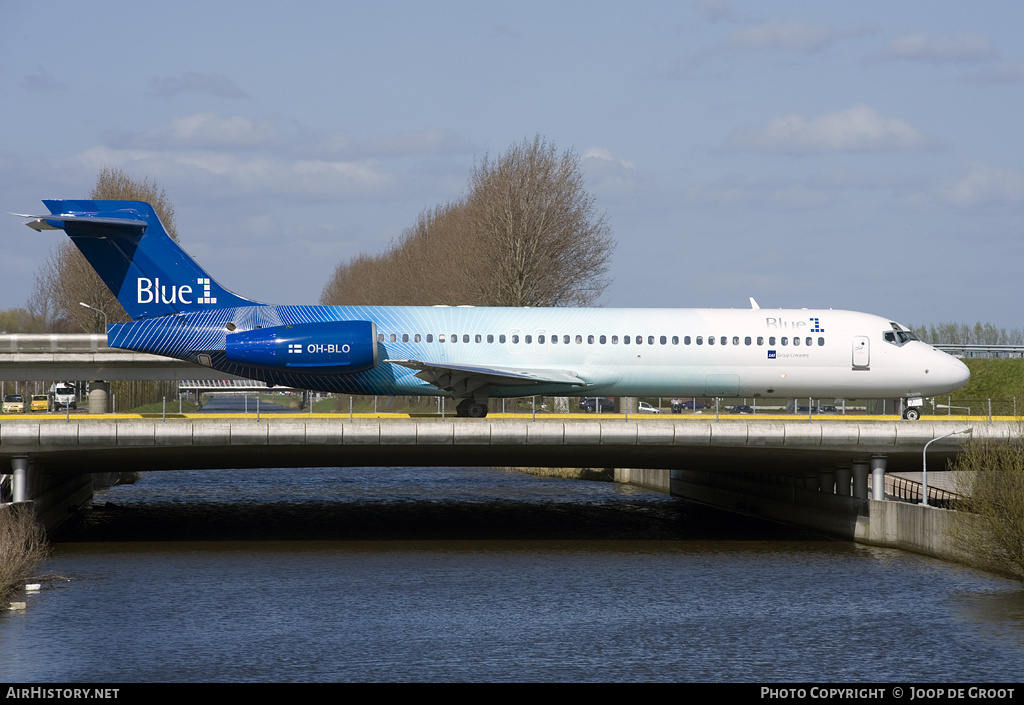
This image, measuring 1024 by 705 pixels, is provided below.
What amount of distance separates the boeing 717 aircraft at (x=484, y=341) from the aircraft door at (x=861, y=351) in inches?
1.7

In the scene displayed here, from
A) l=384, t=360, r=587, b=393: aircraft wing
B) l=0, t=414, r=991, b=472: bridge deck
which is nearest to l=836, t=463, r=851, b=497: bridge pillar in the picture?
l=0, t=414, r=991, b=472: bridge deck

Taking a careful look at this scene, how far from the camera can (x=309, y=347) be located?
48969 millimetres

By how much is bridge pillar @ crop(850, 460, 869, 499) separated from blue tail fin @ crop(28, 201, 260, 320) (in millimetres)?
28588

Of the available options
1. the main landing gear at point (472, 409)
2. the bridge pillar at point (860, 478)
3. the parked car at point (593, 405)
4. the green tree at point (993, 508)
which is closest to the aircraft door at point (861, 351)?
the bridge pillar at point (860, 478)

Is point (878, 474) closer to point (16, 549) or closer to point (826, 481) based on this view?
point (826, 481)

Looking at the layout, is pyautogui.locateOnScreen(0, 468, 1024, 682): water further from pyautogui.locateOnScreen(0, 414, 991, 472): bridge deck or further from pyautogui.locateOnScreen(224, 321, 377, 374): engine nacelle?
pyautogui.locateOnScreen(224, 321, 377, 374): engine nacelle

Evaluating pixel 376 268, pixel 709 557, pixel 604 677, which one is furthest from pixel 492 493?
pixel 376 268

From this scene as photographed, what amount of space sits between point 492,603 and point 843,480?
2384 cm

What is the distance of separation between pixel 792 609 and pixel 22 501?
31.4 meters

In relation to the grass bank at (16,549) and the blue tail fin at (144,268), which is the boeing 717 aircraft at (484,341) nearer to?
the blue tail fin at (144,268)

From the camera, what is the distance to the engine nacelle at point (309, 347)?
49000 mm

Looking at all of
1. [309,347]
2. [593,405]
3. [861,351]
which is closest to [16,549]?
[309,347]

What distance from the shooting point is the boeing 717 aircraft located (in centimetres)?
5006
